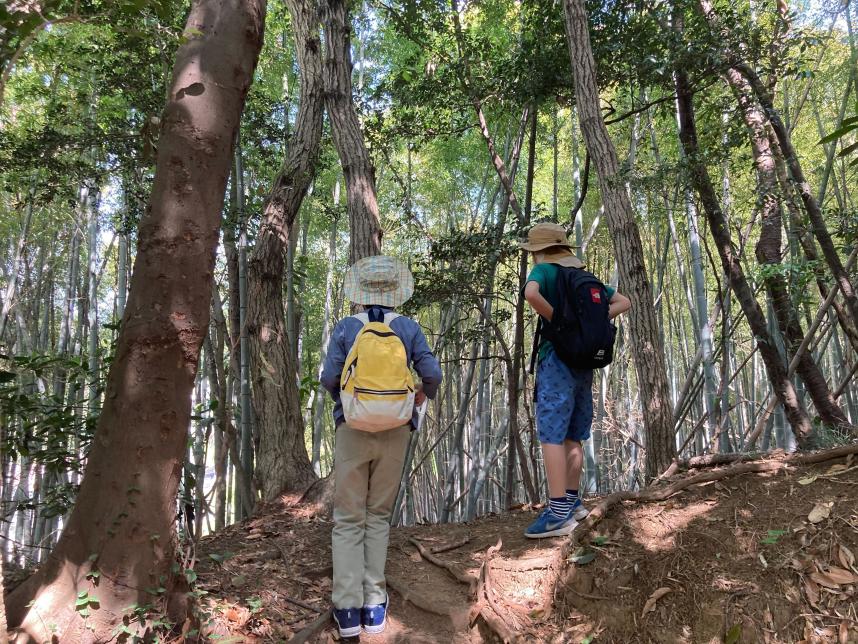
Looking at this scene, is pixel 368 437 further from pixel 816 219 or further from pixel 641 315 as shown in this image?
pixel 816 219

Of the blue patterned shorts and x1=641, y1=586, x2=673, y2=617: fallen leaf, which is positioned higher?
the blue patterned shorts

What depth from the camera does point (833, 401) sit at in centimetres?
481

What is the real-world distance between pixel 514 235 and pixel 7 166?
4.23 meters

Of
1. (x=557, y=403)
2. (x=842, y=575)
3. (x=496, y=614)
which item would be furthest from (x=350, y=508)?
(x=842, y=575)

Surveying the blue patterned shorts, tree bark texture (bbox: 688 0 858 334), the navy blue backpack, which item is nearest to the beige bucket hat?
Answer: the navy blue backpack

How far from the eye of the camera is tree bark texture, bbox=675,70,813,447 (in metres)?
4.45

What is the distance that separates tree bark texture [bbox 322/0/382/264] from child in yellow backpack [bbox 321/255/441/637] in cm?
149

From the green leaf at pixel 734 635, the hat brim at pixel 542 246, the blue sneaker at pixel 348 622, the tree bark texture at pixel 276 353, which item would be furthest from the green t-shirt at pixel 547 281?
the tree bark texture at pixel 276 353

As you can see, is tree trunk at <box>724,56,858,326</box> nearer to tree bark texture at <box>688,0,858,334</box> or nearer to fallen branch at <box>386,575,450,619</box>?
tree bark texture at <box>688,0,858,334</box>

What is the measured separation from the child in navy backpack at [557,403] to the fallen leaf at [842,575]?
3.35ft

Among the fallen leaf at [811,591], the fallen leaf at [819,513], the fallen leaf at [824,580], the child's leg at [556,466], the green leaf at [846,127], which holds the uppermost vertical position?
the green leaf at [846,127]

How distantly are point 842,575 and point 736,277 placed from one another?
3.20 metres

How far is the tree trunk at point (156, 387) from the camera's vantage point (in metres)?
1.68

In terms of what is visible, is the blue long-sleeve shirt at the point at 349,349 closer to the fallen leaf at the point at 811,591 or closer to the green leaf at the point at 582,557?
the green leaf at the point at 582,557
